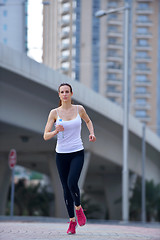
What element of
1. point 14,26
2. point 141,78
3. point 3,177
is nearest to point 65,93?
point 14,26

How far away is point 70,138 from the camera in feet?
22.9

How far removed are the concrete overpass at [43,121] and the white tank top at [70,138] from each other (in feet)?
41.6

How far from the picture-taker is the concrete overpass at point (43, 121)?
68.7ft

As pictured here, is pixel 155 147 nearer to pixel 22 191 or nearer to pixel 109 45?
pixel 22 191

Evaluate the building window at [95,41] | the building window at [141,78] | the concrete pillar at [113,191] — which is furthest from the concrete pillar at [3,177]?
the building window at [141,78]

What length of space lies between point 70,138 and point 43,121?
17184 millimetres

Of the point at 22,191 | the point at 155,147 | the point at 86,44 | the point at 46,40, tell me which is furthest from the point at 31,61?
the point at 86,44

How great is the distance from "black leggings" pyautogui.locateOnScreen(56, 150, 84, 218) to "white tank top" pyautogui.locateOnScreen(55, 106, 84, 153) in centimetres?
6

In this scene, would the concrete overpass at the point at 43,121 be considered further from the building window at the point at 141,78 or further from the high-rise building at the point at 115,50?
the building window at the point at 141,78

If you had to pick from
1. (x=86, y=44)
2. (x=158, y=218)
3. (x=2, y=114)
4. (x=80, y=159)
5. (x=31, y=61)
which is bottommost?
(x=158, y=218)

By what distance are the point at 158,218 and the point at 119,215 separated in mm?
3624

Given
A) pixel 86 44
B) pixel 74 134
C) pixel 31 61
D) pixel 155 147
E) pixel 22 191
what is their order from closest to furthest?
pixel 74 134
pixel 31 61
pixel 155 147
pixel 22 191
pixel 86 44

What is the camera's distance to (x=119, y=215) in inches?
1809

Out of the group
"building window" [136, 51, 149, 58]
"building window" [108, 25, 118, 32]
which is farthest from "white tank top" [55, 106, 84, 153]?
"building window" [136, 51, 149, 58]
